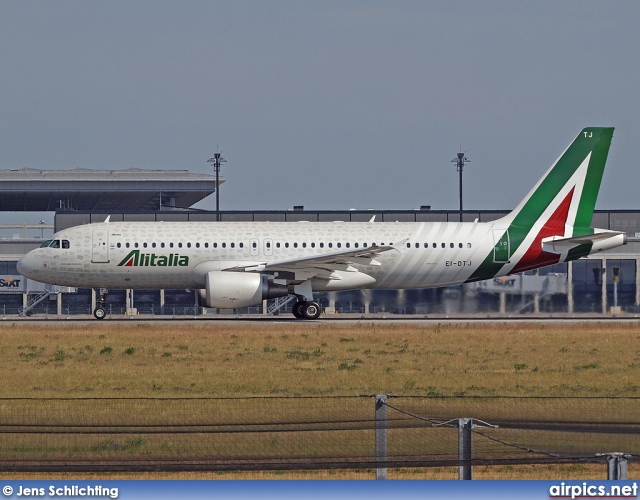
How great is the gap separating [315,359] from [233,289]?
44.6ft

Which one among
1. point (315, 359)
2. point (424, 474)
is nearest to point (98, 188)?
point (315, 359)

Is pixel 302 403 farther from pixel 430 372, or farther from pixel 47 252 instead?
pixel 47 252

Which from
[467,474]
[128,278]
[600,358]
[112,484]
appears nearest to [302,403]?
[467,474]

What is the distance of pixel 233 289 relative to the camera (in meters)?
42.9

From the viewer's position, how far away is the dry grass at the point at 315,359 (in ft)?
77.1

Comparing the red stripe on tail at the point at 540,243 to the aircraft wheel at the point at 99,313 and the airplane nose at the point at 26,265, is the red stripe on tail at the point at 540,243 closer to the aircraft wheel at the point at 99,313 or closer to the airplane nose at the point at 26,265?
the aircraft wheel at the point at 99,313

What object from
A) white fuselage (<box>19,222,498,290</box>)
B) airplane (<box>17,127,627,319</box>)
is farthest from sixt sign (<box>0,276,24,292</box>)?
white fuselage (<box>19,222,498,290</box>)

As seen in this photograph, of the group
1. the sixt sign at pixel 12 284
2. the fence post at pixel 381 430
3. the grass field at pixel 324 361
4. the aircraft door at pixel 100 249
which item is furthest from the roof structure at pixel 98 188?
the fence post at pixel 381 430

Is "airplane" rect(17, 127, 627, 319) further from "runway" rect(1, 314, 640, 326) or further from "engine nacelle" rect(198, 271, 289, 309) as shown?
"runway" rect(1, 314, 640, 326)

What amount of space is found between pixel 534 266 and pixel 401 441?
115 ft

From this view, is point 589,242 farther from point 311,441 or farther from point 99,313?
point 311,441

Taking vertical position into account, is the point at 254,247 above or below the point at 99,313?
above

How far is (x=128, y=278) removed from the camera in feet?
148

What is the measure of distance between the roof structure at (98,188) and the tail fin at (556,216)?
51.5 meters
